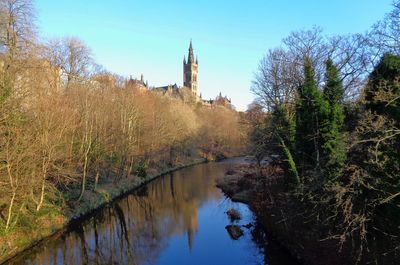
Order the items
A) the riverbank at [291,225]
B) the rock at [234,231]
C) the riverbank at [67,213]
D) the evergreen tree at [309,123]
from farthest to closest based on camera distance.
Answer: the rock at [234,231], the riverbank at [67,213], the evergreen tree at [309,123], the riverbank at [291,225]

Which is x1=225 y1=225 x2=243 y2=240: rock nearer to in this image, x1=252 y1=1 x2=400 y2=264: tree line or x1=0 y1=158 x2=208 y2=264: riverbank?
x1=252 y1=1 x2=400 y2=264: tree line

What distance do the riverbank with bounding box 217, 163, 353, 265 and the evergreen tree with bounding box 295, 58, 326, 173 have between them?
8.09 feet

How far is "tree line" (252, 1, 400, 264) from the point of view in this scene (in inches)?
454

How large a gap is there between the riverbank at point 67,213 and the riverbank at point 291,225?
1267 centimetres

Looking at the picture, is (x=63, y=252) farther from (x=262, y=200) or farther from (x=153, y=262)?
(x=262, y=200)

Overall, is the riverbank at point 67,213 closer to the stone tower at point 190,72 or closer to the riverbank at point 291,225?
the riverbank at point 291,225

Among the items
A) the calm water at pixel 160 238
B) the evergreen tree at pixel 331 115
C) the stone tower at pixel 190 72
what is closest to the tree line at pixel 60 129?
the calm water at pixel 160 238

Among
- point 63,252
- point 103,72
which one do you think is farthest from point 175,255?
point 103,72

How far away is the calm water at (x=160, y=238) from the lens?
1870 cm

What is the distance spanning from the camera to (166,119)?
50.7 m

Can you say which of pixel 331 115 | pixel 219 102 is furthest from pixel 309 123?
pixel 219 102

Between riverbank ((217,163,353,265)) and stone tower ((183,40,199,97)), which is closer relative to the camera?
riverbank ((217,163,353,265))

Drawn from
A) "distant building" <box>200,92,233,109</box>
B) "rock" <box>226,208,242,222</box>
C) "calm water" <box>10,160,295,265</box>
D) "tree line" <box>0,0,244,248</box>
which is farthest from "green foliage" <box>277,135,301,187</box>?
"distant building" <box>200,92,233,109</box>

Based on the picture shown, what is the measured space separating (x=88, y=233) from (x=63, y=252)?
3.62m
